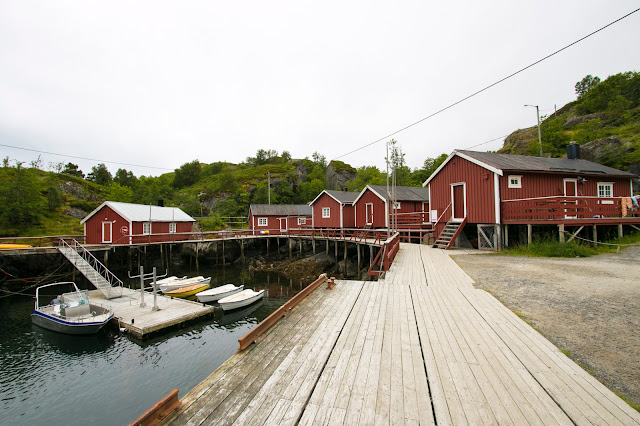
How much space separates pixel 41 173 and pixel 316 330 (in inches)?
2631

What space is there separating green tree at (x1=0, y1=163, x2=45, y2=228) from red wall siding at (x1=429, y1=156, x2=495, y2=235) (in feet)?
138

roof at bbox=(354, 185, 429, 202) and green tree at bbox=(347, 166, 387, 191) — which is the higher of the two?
green tree at bbox=(347, 166, 387, 191)

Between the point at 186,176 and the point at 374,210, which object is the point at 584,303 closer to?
the point at 374,210

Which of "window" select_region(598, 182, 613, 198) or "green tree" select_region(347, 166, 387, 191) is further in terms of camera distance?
"green tree" select_region(347, 166, 387, 191)

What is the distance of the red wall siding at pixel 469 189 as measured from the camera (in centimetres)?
1689

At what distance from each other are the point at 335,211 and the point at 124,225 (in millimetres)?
20678

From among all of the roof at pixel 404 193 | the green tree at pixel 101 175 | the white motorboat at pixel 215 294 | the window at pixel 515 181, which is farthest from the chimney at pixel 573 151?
the green tree at pixel 101 175

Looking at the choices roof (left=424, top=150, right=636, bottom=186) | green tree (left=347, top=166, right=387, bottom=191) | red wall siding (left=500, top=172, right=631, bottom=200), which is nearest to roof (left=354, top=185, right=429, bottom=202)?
roof (left=424, top=150, right=636, bottom=186)

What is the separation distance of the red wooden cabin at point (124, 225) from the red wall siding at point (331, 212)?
1408 centimetres

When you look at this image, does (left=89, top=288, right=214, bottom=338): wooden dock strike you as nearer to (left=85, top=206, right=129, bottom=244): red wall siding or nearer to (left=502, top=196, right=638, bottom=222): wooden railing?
(left=85, top=206, right=129, bottom=244): red wall siding

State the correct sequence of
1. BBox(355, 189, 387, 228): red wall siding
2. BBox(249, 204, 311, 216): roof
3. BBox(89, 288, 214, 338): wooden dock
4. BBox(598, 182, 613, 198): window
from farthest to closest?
BBox(249, 204, 311, 216): roof < BBox(355, 189, 387, 228): red wall siding < BBox(598, 182, 613, 198): window < BBox(89, 288, 214, 338): wooden dock

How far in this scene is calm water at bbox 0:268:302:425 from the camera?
25.1ft

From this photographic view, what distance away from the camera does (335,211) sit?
31.0 metres

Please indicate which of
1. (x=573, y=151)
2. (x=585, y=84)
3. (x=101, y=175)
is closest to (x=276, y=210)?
(x=573, y=151)
